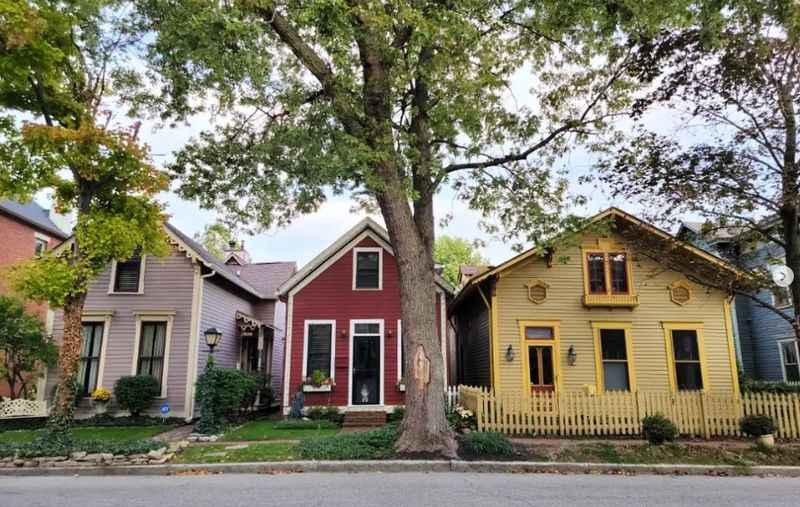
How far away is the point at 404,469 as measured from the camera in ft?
27.5

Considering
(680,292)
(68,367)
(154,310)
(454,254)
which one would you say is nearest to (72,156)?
(68,367)

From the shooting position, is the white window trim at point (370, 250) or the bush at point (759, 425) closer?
the bush at point (759, 425)

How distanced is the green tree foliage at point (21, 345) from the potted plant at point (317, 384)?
667 centimetres

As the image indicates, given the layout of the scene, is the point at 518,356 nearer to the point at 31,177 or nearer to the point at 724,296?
the point at 724,296

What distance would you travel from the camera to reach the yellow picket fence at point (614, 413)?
11336 mm

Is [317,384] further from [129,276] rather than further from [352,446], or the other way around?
[129,276]

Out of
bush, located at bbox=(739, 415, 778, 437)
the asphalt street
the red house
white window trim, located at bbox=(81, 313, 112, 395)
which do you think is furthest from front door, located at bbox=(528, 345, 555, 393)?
white window trim, located at bbox=(81, 313, 112, 395)

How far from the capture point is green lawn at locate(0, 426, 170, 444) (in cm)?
1129

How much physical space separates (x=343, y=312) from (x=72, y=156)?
8.07 m

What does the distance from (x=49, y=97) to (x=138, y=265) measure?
6.37 metres

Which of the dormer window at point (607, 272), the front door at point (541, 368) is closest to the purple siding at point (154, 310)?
the front door at point (541, 368)

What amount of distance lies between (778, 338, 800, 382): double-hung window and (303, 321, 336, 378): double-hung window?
15.8 metres

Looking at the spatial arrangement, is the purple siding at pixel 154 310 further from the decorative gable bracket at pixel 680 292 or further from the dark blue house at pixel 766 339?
the dark blue house at pixel 766 339

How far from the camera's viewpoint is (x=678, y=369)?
14375 millimetres
